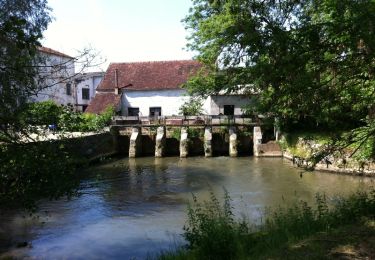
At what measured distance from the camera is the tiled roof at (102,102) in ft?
125

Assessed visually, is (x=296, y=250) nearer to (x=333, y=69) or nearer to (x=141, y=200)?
(x=333, y=69)

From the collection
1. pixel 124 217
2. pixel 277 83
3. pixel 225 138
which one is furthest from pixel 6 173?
pixel 225 138

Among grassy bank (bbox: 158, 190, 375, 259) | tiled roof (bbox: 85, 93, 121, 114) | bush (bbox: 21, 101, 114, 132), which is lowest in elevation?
grassy bank (bbox: 158, 190, 375, 259)

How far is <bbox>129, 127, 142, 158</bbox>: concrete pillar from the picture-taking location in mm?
29297

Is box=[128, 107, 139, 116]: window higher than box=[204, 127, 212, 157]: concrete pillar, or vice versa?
box=[128, 107, 139, 116]: window

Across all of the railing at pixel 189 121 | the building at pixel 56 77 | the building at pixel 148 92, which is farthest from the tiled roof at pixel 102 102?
the building at pixel 56 77

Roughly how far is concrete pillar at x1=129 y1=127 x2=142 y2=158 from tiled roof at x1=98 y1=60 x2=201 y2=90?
28.7ft

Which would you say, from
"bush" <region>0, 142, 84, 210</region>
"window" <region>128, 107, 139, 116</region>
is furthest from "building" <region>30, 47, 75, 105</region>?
"window" <region>128, 107, 139, 116</region>

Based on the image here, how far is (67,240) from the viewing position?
1136 cm

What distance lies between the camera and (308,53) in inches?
240

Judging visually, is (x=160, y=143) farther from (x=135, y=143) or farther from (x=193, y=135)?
(x=193, y=135)

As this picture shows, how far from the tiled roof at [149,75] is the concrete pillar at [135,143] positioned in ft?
28.7

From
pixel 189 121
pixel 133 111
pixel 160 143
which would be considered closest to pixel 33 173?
pixel 160 143

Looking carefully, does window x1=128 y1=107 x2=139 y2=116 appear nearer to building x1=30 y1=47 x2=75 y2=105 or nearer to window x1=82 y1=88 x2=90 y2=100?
window x1=82 y1=88 x2=90 y2=100
